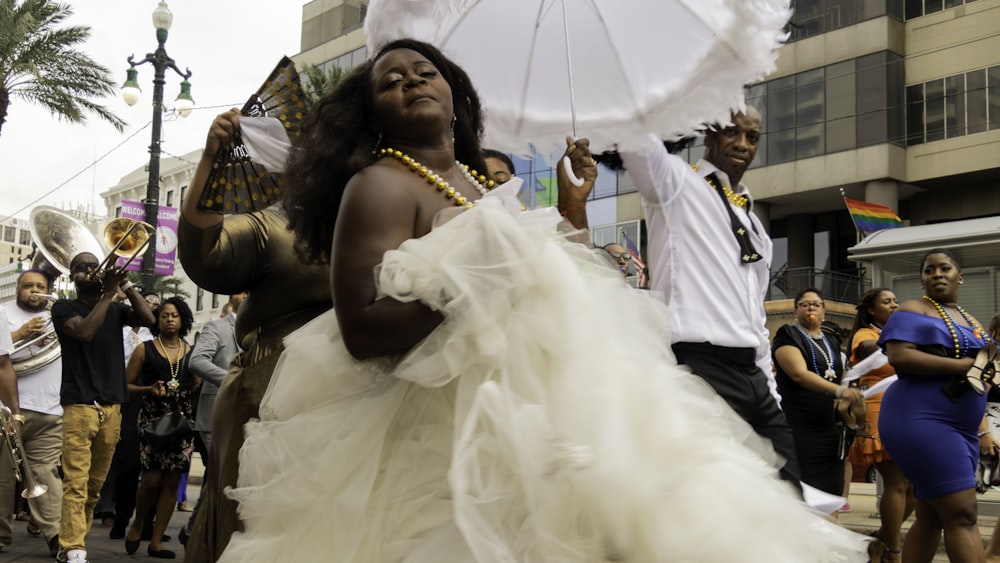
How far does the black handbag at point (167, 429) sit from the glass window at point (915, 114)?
24.2 metres

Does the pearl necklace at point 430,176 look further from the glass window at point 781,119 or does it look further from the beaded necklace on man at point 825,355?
the glass window at point 781,119

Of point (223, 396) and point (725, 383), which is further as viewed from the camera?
point (725, 383)

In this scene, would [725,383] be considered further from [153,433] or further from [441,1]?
[153,433]

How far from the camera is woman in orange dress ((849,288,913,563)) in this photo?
664 centimetres

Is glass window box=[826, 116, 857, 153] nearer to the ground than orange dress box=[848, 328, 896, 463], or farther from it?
farther from it

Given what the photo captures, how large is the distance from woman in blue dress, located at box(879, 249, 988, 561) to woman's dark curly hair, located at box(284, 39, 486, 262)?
357 cm

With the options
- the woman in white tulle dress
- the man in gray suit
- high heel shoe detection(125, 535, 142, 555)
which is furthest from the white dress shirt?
high heel shoe detection(125, 535, 142, 555)

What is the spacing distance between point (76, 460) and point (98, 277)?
1307mm

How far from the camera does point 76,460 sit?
6.73 meters

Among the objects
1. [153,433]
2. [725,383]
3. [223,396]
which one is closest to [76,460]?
[153,433]

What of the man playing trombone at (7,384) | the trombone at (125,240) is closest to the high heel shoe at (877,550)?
the trombone at (125,240)

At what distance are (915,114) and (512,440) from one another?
A: 28.3 meters

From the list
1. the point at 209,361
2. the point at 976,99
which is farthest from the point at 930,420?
the point at 976,99

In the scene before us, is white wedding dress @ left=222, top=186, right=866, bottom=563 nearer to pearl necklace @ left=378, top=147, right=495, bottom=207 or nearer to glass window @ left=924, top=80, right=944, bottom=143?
pearl necklace @ left=378, top=147, right=495, bottom=207
